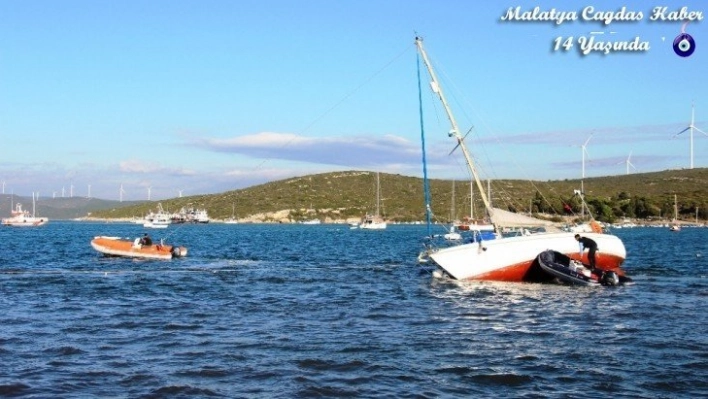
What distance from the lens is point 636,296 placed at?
31562 mm

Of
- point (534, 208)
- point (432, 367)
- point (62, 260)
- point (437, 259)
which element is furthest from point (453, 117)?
point (534, 208)

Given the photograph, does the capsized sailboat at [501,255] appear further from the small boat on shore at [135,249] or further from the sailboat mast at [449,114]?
the small boat on shore at [135,249]

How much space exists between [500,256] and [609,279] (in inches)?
193

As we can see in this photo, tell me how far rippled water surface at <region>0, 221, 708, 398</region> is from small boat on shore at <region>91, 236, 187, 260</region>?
17.6 m

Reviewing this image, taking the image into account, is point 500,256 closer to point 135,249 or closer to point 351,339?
point 351,339

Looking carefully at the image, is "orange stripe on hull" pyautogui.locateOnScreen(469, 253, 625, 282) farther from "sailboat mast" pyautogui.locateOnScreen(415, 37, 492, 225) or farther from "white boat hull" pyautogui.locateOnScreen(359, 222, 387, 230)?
"white boat hull" pyautogui.locateOnScreen(359, 222, 387, 230)

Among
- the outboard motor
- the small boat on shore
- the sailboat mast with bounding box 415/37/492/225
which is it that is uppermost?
the sailboat mast with bounding box 415/37/492/225

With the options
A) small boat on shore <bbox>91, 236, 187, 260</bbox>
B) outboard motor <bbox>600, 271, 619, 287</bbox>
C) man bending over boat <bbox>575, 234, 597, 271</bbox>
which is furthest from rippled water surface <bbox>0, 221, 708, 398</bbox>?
small boat on shore <bbox>91, 236, 187, 260</bbox>

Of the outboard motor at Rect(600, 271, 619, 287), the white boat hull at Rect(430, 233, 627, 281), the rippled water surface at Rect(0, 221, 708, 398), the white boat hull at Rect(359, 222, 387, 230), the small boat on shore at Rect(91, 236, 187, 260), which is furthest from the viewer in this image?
the white boat hull at Rect(359, 222, 387, 230)

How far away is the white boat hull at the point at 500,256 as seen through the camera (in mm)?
35469

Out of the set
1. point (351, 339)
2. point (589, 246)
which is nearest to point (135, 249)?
point (589, 246)

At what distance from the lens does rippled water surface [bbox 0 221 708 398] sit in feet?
51.4

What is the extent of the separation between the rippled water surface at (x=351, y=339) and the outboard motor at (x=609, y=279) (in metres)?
0.89

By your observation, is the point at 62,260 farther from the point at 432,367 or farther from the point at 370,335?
the point at 432,367
